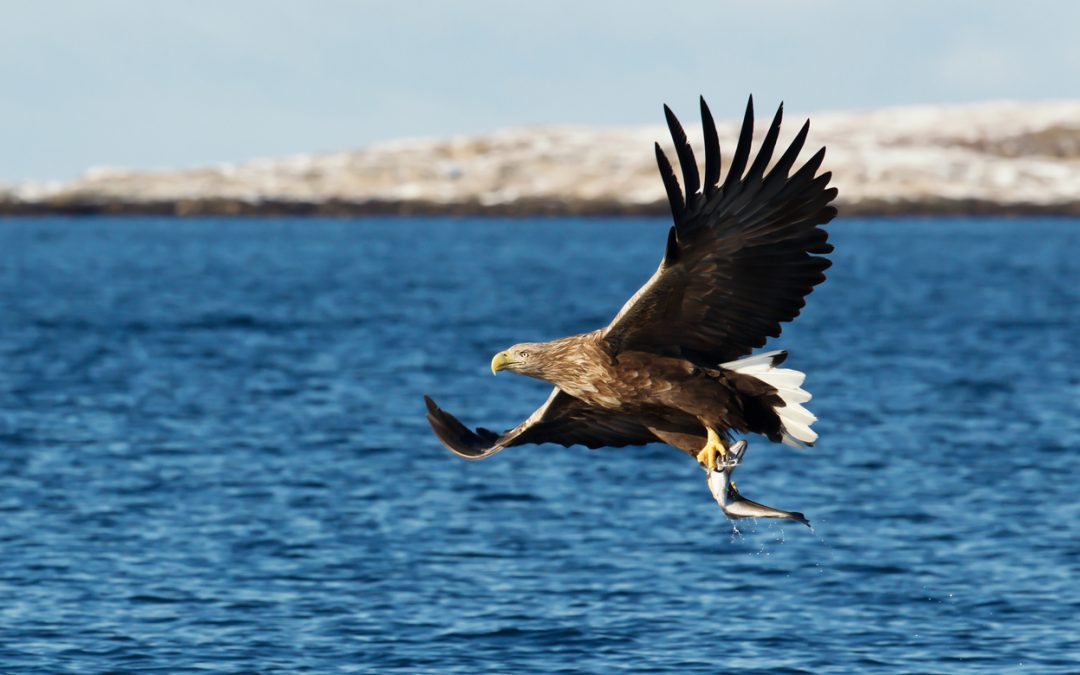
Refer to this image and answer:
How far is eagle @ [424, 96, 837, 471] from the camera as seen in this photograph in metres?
9.80

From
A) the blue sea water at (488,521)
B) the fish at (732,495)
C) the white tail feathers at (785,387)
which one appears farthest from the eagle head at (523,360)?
the blue sea water at (488,521)

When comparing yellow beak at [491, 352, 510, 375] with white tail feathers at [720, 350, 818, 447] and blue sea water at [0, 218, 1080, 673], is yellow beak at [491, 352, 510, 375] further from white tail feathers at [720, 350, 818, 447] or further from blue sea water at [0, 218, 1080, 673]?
blue sea water at [0, 218, 1080, 673]

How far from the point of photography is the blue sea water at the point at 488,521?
13.4 metres

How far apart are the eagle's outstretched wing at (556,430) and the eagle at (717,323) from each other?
94 centimetres

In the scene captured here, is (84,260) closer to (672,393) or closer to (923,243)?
(923,243)

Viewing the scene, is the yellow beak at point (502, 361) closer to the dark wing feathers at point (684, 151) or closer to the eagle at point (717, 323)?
the eagle at point (717, 323)

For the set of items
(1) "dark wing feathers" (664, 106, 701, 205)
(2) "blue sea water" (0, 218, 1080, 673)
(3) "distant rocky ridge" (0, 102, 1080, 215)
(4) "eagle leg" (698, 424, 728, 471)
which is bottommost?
(2) "blue sea water" (0, 218, 1080, 673)

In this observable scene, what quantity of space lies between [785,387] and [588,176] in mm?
126796

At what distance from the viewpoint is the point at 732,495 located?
9.63 meters

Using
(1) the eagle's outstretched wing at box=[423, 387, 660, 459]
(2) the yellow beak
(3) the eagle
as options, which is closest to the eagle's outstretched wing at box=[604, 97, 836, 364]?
(3) the eagle

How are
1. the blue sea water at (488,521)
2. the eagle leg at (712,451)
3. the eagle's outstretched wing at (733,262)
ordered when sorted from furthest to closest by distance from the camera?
the blue sea water at (488,521), the eagle leg at (712,451), the eagle's outstretched wing at (733,262)

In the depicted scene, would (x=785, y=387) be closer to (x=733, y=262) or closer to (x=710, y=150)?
(x=733, y=262)

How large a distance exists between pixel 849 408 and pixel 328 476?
31.2ft

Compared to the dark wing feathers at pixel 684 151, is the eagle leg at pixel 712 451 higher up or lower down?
lower down
